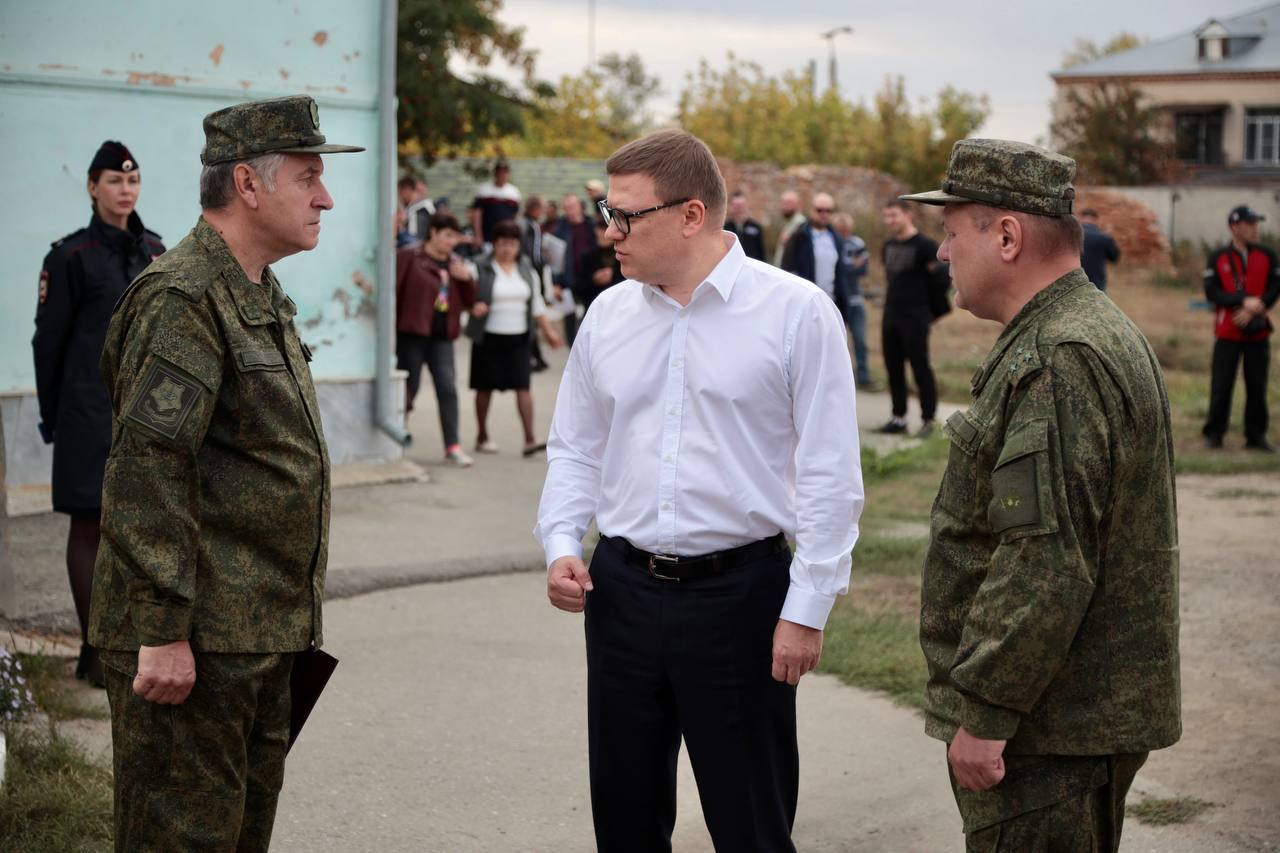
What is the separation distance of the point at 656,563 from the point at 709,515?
0.55ft

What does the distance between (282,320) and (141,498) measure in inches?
21.3

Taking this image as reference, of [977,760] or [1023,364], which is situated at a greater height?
[1023,364]

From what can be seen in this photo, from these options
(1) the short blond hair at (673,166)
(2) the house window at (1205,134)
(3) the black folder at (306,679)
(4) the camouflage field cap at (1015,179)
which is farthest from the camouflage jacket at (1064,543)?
(2) the house window at (1205,134)

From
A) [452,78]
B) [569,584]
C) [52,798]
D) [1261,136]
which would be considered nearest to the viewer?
[569,584]

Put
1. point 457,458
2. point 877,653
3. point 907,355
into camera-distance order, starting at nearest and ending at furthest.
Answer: point 877,653, point 457,458, point 907,355

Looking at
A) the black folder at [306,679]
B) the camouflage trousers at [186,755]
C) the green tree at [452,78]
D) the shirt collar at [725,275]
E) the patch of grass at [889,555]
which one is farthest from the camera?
the green tree at [452,78]

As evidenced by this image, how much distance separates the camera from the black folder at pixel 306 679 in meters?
3.23

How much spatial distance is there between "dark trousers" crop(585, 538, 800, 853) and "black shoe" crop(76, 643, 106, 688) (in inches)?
117

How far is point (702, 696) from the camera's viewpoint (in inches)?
129

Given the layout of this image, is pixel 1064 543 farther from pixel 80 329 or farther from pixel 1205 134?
pixel 1205 134

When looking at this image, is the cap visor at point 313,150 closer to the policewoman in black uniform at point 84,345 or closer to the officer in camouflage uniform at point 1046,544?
the officer in camouflage uniform at point 1046,544

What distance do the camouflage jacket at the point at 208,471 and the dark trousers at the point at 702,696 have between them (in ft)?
2.28

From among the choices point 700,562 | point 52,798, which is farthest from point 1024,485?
point 52,798

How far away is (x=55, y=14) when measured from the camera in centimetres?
876
